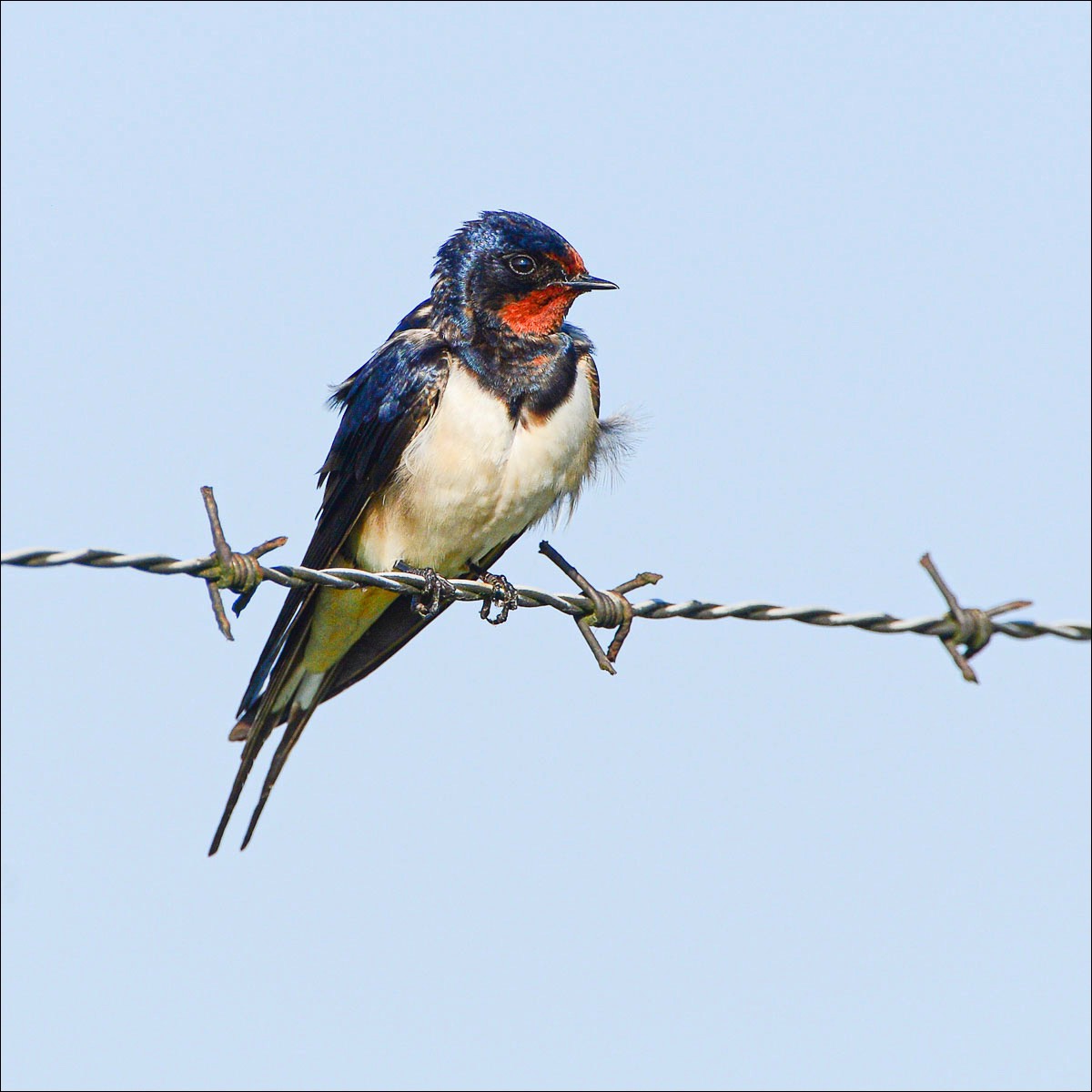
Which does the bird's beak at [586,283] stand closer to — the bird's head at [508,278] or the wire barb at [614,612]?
the bird's head at [508,278]

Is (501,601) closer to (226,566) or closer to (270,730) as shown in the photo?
(270,730)

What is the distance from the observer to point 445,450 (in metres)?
4.77

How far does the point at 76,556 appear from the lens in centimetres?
268

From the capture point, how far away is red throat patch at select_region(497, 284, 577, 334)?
5.07 m

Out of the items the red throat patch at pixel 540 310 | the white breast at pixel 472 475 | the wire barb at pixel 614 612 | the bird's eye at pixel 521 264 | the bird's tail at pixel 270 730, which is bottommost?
the bird's tail at pixel 270 730

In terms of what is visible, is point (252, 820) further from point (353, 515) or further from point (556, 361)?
point (556, 361)

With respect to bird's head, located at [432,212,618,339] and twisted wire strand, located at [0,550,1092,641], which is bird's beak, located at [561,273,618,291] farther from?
twisted wire strand, located at [0,550,1092,641]

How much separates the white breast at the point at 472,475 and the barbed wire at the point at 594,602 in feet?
1.57

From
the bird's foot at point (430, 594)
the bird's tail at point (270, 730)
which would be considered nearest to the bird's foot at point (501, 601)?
the bird's foot at point (430, 594)

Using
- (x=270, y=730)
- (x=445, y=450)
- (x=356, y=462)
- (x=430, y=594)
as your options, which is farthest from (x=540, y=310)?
(x=270, y=730)

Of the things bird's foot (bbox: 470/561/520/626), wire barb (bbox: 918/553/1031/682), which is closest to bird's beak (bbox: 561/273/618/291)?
bird's foot (bbox: 470/561/520/626)

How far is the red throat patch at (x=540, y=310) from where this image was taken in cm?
507

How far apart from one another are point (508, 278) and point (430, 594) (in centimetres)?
108

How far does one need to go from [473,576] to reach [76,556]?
263 centimetres
